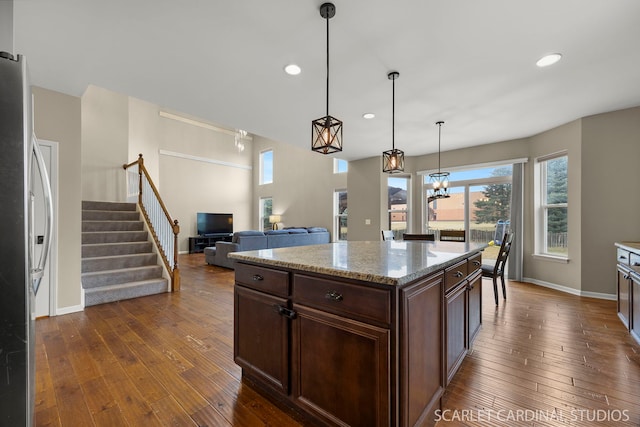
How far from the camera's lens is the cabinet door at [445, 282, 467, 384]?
1743 millimetres

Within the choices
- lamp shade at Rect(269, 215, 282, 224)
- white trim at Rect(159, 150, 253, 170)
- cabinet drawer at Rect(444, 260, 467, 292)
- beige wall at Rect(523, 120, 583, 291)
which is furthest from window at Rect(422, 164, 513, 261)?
white trim at Rect(159, 150, 253, 170)

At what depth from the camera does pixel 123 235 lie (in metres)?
4.73

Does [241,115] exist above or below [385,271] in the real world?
above

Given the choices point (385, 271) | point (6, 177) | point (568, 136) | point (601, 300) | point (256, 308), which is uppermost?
point (568, 136)

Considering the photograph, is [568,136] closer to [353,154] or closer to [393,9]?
[353,154]

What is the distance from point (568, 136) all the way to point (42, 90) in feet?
22.7

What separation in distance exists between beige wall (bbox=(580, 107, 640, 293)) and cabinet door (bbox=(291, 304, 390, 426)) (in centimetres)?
457

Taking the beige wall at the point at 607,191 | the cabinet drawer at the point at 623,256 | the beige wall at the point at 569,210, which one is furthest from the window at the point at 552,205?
the cabinet drawer at the point at 623,256

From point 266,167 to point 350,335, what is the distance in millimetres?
9632

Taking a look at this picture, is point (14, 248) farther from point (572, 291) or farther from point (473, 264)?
point (572, 291)

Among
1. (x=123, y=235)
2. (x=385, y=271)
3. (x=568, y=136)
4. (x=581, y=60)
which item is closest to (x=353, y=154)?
(x=568, y=136)

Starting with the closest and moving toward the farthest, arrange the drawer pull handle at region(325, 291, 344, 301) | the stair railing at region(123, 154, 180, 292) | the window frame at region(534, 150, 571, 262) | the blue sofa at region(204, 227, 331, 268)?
the drawer pull handle at region(325, 291, 344, 301) < the stair railing at region(123, 154, 180, 292) < the window frame at region(534, 150, 571, 262) < the blue sofa at region(204, 227, 331, 268)

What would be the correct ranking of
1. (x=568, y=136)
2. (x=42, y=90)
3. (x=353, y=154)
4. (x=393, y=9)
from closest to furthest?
(x=393, y=9) < (x=42, y=90) < (x=568, y=136) < (x=353, y=154)

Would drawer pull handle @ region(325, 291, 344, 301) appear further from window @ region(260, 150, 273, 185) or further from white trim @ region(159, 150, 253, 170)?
window @ region(260, 150, 273, 185)
